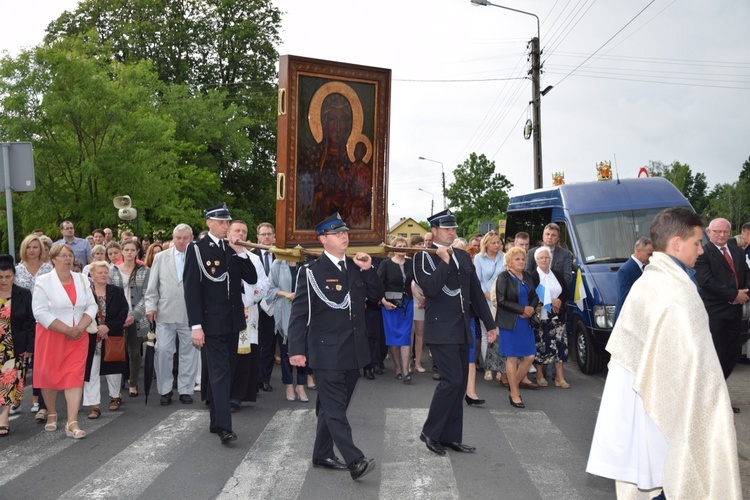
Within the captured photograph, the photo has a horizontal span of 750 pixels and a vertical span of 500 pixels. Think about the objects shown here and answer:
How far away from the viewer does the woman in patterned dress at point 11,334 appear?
25.2ft

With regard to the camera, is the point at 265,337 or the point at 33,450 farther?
the point at 265,337

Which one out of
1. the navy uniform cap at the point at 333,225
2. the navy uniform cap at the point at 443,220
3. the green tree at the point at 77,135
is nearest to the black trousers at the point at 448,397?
the navy uniform cap at the point at 443,220

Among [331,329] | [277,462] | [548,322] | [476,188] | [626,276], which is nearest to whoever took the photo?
[331,329]

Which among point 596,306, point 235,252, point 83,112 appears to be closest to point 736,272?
point 596,306

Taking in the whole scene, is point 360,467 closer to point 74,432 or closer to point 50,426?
point 74,432

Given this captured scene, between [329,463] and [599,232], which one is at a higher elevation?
[599,232]

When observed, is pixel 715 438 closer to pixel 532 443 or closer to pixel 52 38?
pixel 532 443

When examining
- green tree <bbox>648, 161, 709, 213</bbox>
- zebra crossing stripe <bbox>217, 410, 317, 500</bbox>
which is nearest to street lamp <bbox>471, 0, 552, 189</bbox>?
zebra crossing stripe <bbox>217, 410, 317, 500</bbox>

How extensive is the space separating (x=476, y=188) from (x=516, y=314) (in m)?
50.7

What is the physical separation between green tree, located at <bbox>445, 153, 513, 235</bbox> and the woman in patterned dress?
50947mm

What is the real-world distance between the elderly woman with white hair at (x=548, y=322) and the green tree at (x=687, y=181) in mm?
116357

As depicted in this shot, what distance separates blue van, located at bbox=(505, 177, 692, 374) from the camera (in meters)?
10.6

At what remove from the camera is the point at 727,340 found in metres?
7.91

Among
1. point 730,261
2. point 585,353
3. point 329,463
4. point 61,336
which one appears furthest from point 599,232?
point 61,336
